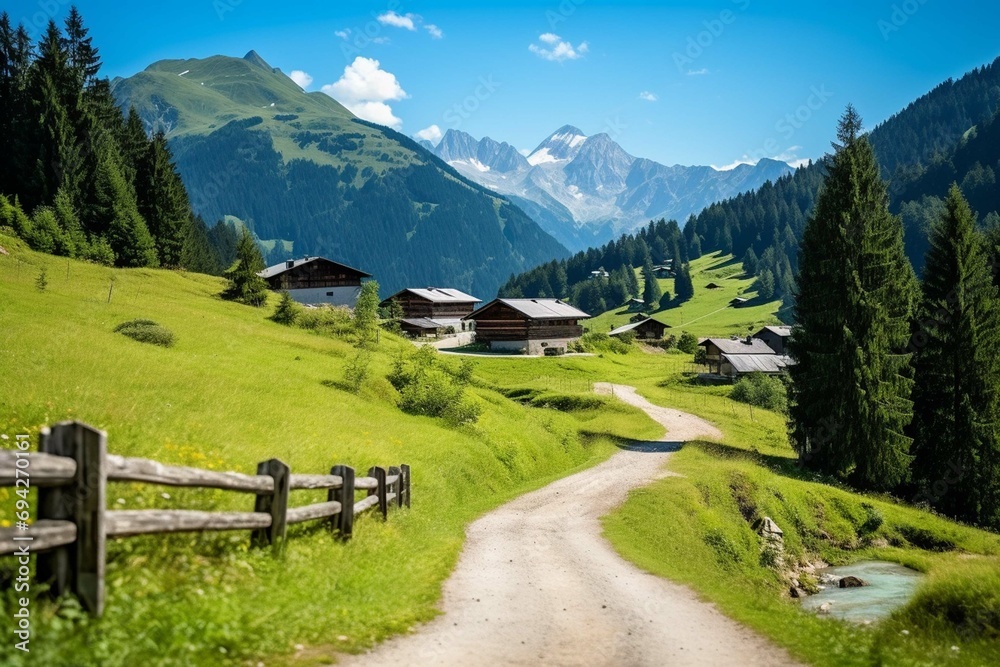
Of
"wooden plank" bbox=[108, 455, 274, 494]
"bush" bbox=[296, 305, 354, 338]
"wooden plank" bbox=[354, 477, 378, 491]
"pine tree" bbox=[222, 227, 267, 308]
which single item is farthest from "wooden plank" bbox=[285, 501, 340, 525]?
"pine tree" bbox=[222, 227, 267, 308]

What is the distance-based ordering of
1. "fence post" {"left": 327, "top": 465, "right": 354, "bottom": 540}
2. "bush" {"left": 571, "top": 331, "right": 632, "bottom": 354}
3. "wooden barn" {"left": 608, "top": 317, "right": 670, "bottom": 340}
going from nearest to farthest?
"fence post" {"left": 327, "top": 465, "right": 354, "bottom": 540}, "bush" {"left": 571, "top": 331, "right": 632, "bottom": 354}, "wooden barn" {"left": 608, "top": 317, "right": 670, "bottom": 340}

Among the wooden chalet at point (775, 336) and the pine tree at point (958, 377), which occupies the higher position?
the wooden chalet at point (775, 336)

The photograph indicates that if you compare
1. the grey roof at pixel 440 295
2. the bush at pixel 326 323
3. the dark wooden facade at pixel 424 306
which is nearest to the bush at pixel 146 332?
the bush at pixel 326 323

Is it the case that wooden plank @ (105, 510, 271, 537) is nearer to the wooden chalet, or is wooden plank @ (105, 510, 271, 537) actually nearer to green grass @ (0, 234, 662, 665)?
green grass @ (0, 234, 662, 665)

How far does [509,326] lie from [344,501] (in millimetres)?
81813

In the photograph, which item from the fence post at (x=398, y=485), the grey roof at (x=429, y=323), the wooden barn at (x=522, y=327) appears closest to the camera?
the fence post at (x=398, y=485)

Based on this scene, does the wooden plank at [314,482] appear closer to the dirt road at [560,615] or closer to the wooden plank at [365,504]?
the wooden plank at [365,504]

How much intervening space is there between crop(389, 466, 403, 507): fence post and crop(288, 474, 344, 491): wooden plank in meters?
5.02

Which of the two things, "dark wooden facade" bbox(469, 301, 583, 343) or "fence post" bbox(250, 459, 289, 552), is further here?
"dark wooden facade" bbox(469, 301, 583, 343)

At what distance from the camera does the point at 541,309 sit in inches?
3834

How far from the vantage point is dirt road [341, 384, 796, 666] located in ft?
29.3

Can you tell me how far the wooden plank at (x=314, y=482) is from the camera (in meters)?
10.5

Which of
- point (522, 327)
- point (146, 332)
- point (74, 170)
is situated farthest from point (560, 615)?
point (522, 327)

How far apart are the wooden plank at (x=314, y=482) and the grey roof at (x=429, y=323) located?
94.4 meters
